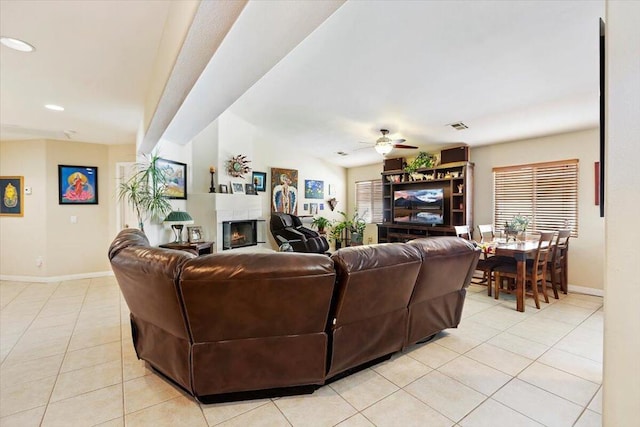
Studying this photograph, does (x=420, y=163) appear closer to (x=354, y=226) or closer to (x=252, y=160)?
(x=354, y=226)

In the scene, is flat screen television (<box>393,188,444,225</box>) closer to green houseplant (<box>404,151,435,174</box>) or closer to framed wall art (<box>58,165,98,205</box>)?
green houseplant (<box>404,151,435,174</box>)

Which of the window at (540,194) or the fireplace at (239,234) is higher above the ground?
the window at (540,194)

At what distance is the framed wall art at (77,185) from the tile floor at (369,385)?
97.6 inches

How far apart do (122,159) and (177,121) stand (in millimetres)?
2558

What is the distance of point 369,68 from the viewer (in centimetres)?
338

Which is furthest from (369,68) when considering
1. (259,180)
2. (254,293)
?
(259,180)

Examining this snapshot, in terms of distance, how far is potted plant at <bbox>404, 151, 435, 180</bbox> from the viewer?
5.95 meters

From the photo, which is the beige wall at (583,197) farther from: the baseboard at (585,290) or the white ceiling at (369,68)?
the white ceiling at (369,68)

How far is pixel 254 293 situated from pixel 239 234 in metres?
4.57

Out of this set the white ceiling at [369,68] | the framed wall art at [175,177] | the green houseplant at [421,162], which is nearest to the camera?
the white ceiling at [369,68]

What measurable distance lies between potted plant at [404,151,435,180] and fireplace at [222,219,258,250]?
3570 millimetres

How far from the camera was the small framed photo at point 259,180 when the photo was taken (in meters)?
6.61

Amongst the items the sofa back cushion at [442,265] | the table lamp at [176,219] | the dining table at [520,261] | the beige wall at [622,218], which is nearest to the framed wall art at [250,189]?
the table lamp at [176,219]

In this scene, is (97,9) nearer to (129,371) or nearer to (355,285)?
(355,285)
